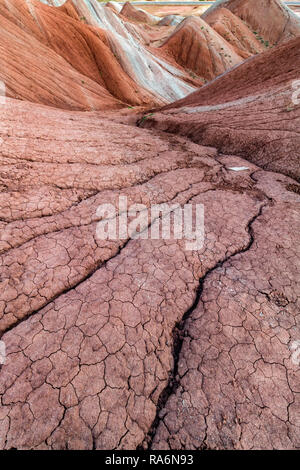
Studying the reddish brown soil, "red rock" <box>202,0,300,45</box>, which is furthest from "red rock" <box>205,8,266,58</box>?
the reddish brown soil

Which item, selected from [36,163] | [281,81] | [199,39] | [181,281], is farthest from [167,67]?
[181,281]

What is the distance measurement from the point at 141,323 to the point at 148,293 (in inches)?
6.7

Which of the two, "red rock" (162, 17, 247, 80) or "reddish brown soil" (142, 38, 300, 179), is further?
"red rock" (162, 17, 247, 80)

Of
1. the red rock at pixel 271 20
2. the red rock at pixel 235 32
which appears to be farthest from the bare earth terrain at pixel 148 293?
the red rock at pixel 271 20

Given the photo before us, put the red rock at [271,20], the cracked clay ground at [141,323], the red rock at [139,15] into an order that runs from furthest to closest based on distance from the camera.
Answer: the red rock at [139,15] < the red rock at [271,20] < the cracked clay ground at [141,323]

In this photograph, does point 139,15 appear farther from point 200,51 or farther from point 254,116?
point 254,116

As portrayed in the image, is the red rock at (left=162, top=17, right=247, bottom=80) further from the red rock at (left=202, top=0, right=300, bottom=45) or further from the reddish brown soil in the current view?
the reddish brown soil

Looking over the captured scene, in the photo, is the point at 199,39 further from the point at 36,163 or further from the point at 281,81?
the point at 36,163

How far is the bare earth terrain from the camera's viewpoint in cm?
81

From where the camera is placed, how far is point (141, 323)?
1.05 metres

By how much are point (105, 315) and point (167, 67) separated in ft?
50.8

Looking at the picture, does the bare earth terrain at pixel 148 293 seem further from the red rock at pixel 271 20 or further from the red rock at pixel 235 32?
the red rock at pixel 271 20

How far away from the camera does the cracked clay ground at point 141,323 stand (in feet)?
2.64

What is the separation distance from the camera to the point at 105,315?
3.47ft
